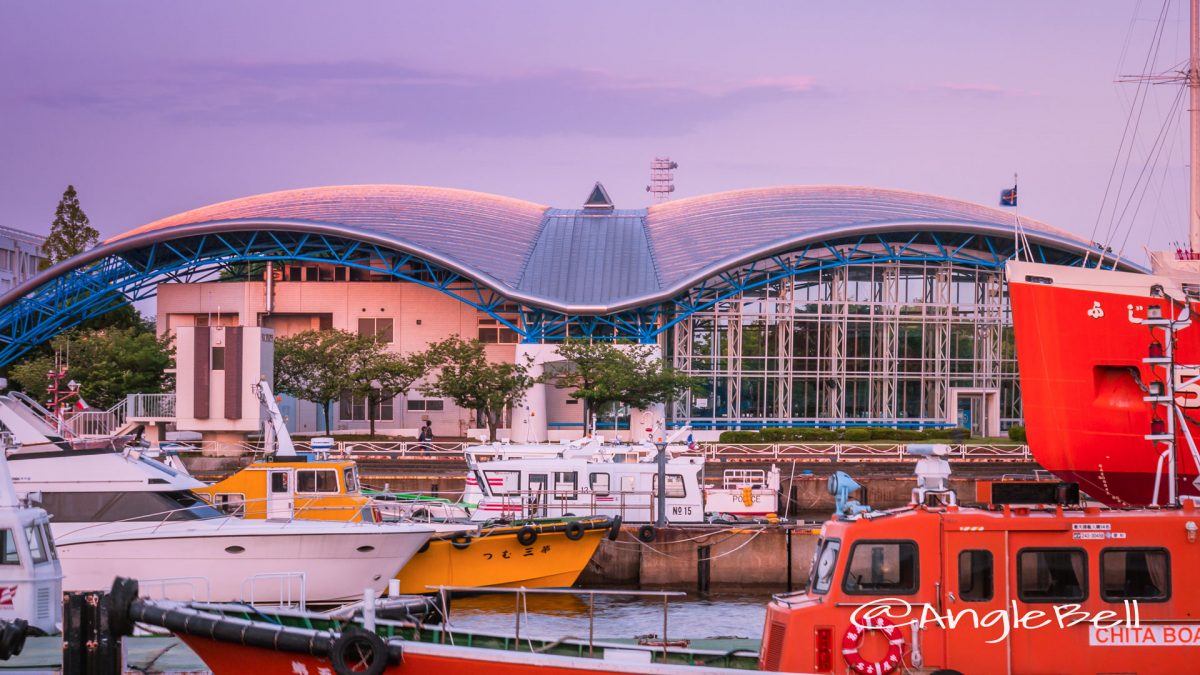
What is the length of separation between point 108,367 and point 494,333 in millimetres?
18876


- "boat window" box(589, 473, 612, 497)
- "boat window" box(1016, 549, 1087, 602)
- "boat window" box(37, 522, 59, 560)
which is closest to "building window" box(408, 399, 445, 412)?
"boat window" box(589, 473, 612, 497)

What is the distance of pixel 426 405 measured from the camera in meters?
72.4

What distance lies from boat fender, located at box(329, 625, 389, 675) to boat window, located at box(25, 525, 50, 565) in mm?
6354

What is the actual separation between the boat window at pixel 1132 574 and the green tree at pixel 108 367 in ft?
181

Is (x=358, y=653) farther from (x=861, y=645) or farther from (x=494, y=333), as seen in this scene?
(x=494, y=333)

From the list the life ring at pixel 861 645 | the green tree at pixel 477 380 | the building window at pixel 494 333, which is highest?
the building window at pixel 494 333

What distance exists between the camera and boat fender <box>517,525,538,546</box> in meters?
28.8

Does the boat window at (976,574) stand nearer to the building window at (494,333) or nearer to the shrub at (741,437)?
the shrub at (741,437)

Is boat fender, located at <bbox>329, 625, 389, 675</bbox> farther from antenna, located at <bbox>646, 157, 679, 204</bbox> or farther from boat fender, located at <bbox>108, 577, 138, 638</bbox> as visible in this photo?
antenna, located at <bbox>646, 157, 679, 204</bbox>

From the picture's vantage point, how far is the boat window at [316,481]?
1128 inches

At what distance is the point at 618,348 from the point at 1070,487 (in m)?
50.6

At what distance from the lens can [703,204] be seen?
263ft

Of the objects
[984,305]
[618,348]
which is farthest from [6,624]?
[984,305]

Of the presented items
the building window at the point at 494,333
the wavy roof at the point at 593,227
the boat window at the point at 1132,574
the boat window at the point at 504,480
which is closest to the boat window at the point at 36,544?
the boat window at the point at 1132,574
